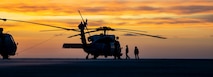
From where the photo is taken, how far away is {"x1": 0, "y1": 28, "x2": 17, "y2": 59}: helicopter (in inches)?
2622

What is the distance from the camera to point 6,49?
6762 centimetres

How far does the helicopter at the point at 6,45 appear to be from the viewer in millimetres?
66594

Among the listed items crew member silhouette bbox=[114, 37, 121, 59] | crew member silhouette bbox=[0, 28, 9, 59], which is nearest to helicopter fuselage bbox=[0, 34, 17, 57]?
crew member silhouette bbox=[0, 28, 9, 59]

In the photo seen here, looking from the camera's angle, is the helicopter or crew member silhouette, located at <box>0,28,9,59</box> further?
the helicopter

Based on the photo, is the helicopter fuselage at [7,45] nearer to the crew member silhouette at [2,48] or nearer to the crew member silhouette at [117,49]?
the crew member silhouette at [2,48]

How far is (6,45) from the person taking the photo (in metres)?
67.4

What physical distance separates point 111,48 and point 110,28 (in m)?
2.37

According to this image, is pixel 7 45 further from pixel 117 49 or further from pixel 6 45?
pixel 117 49

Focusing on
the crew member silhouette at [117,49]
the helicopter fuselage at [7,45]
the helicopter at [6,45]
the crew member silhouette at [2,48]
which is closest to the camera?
the crew member silhouette at [2,48]

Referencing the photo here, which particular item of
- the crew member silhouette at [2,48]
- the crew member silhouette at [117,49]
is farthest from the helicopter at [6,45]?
the crew member silhouette at [117,49]

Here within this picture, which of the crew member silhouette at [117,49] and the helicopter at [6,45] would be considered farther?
the crew member silhouette at [117,49]

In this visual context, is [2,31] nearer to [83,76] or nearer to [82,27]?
[82,27]

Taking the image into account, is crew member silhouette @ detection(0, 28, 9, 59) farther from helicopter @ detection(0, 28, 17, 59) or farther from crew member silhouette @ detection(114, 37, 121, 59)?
crew member silhouette @ detection(114, 37, 121, 59)

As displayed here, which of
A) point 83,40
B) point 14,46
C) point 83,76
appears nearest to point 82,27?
point 83,40
